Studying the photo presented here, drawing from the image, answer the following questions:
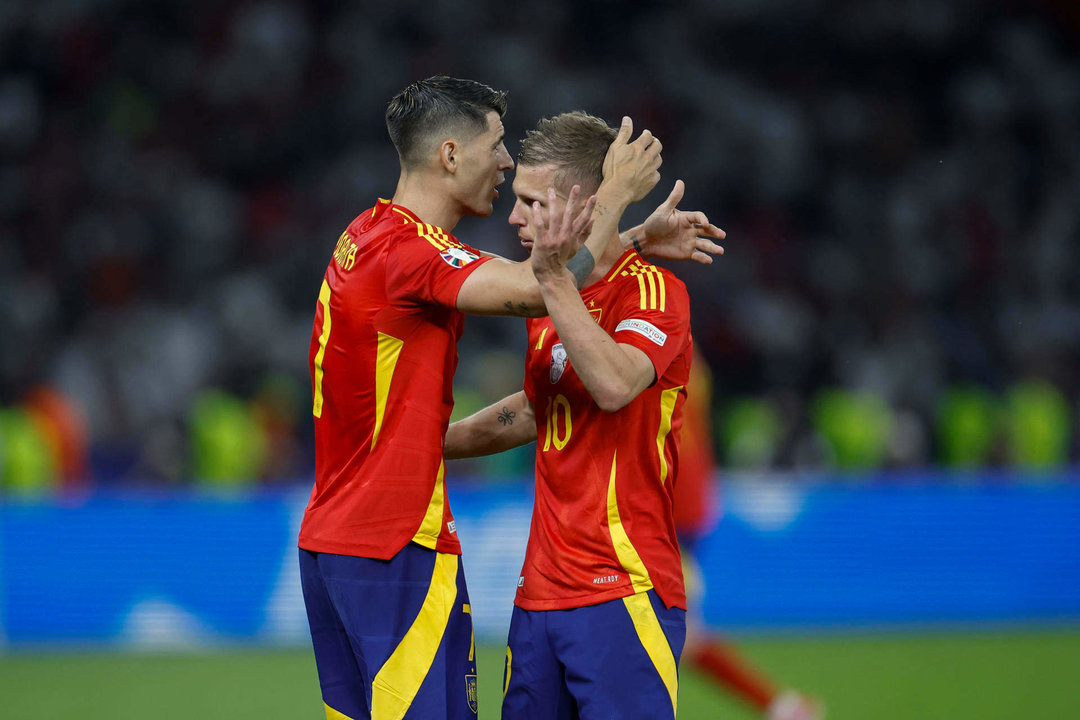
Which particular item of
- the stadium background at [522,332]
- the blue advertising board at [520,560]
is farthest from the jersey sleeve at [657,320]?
the blue advertising board at [520,560]

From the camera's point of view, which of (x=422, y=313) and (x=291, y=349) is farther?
(x=291, y=349)

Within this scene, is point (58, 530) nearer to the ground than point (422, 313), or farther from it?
nearer to the ground

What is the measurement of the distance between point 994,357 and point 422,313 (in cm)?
1018

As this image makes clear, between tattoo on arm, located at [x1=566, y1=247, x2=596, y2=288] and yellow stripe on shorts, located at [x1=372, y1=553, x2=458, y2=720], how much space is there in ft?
2.63

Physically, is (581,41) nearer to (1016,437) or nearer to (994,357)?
(994,357)

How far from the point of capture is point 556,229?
2.72 meters

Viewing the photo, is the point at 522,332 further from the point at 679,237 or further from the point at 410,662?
the point at 410,662

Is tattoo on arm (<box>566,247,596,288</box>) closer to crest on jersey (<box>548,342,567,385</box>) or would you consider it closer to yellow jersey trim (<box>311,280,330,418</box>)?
crest on jersey (<box>548,342,567,385</box>)

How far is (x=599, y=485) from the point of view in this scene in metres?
2.98

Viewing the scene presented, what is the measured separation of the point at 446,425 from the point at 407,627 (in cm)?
53

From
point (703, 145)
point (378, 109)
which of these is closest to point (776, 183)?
point (703, 145)

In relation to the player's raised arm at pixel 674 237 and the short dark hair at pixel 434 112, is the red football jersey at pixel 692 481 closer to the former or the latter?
the player's raised arm at pixel 674 237

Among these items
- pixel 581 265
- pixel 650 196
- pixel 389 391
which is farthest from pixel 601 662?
pixel 650 196

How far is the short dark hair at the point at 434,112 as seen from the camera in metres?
3.13
